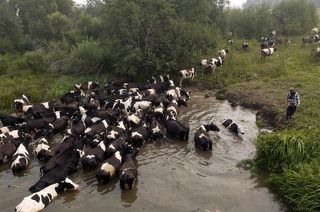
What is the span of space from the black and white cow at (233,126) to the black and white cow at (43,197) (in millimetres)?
6523

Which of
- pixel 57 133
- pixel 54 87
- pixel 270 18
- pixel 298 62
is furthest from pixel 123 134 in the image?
pixel 270 18

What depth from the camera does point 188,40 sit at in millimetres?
21000

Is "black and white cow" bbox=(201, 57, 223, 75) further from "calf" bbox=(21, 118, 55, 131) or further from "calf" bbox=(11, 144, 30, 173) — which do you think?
"calf" bbox=(11, 144, 30, 173)

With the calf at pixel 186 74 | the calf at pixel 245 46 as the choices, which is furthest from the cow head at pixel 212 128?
the calf at pixel 245 46

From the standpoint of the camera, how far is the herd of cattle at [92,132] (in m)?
10.4

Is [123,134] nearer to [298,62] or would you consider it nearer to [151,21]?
[151,21]

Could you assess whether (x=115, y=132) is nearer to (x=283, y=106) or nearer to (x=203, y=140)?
(x=203, y=140)

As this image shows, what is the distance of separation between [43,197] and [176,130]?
5520 millimetres

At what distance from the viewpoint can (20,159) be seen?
11344 mm

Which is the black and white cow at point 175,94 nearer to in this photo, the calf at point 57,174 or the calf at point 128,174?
the calf at point 128,174

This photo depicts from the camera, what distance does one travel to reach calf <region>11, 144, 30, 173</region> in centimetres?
1122

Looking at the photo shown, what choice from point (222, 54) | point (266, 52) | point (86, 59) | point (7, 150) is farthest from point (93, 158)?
point (266, 52)

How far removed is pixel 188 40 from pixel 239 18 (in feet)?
48.0

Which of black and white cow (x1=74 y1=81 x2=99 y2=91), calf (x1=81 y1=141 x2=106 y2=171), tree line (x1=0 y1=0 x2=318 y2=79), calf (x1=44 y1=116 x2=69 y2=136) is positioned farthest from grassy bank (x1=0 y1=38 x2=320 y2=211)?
calf (x1=81 y1=141 x2=106 y2=171)
